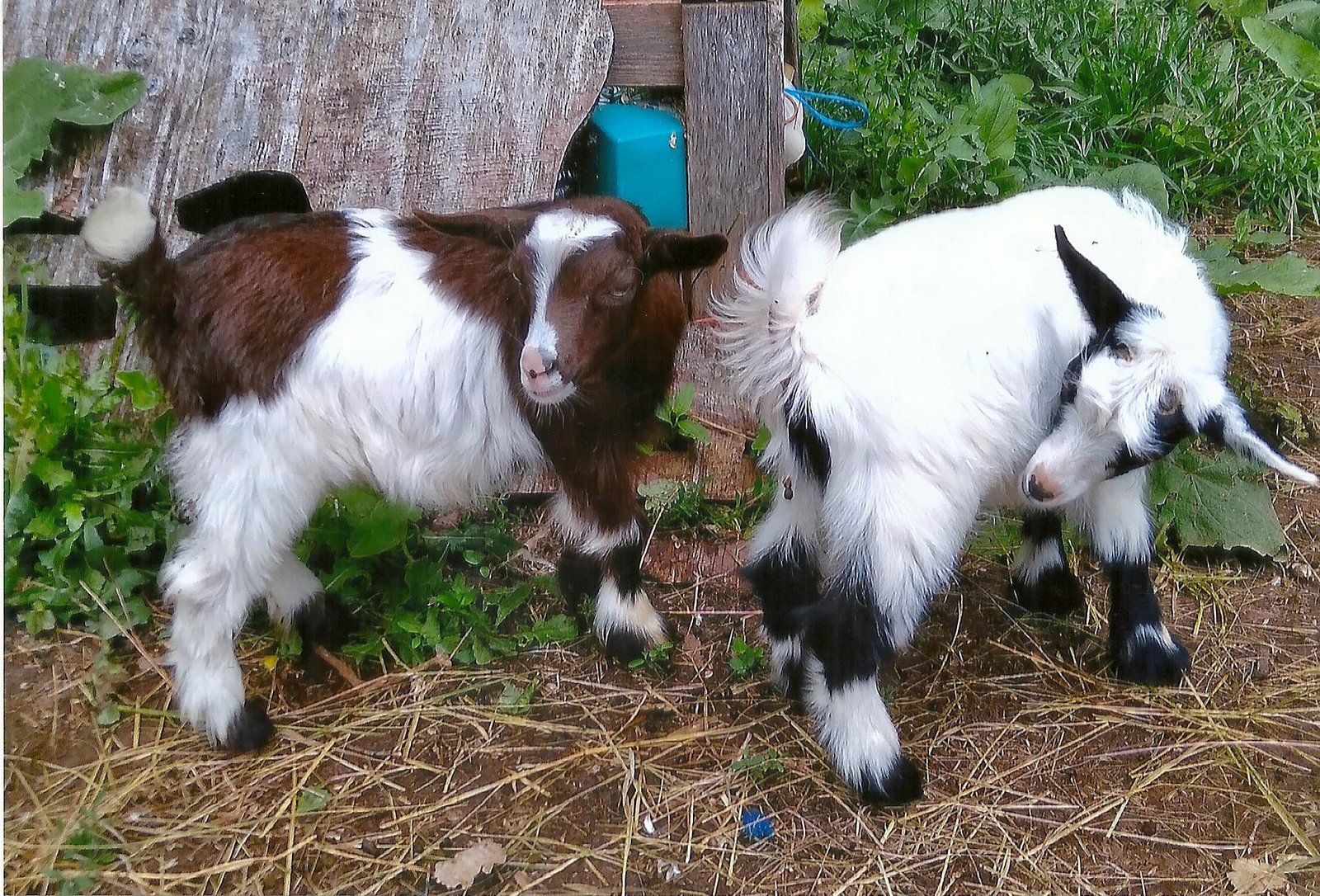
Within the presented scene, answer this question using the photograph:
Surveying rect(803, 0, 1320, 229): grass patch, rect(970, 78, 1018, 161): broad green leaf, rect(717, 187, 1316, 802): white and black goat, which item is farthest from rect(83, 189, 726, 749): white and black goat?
rect(970, 78, 1018, 161): broad green leaf

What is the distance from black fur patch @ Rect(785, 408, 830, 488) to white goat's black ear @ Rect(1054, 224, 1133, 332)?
1.49 ft

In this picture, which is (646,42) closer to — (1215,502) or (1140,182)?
(1140,182)

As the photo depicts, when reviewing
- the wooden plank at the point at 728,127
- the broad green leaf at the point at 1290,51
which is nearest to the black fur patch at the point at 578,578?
the wooden plank at the point at 728,127

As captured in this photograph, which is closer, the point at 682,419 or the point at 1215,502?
the point at 1215,502

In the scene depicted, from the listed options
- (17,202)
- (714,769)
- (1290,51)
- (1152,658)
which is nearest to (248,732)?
(714,769)

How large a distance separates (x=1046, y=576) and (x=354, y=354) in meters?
1.44

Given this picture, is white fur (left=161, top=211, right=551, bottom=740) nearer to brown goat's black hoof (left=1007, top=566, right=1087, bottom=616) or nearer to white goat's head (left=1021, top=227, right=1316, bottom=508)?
white goat's head (left=1021, top=227, right=1316, bottom=508)

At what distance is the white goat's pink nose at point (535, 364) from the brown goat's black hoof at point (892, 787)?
886mm

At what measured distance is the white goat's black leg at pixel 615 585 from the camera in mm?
2074

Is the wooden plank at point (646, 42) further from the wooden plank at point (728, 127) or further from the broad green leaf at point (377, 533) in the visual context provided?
the broad green leaf at point (377, 533)

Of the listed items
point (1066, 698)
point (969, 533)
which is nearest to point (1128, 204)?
point (969, 533)

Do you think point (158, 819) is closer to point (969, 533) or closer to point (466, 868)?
point (466, 868)

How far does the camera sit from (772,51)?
2098mm

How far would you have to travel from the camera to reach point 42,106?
1846 millimetres
